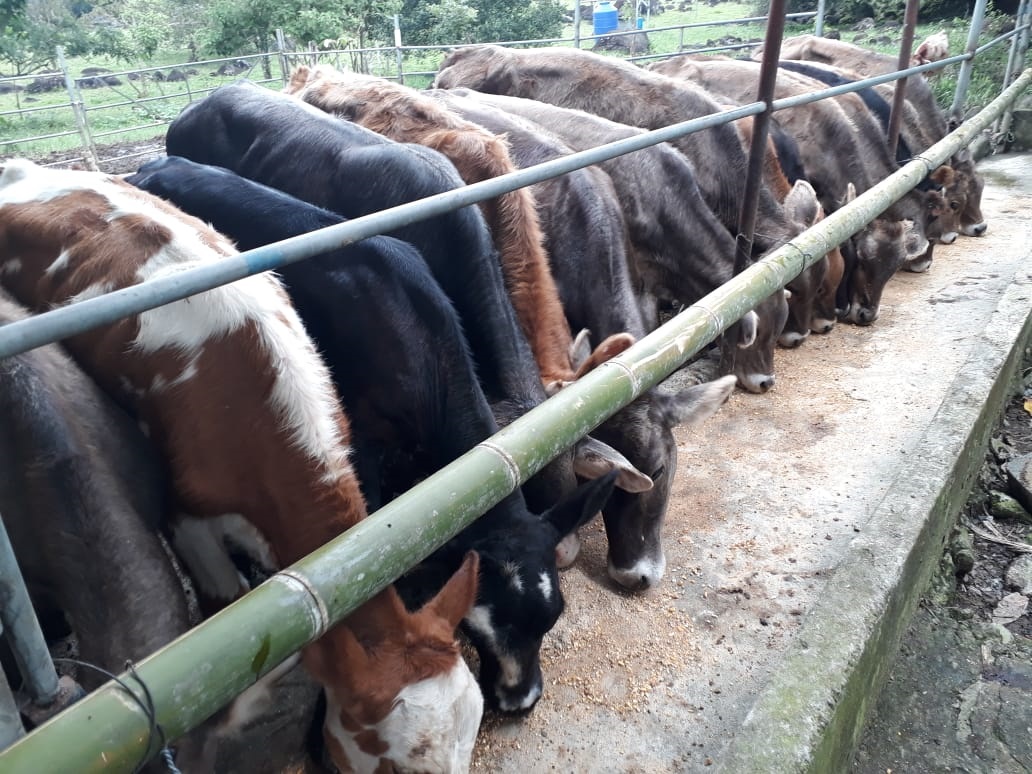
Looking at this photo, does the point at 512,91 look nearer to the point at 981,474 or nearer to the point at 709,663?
the point at 981,474

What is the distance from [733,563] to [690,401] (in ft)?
2.31

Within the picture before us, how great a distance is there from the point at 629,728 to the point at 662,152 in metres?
3.63

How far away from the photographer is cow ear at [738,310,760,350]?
4.48 m

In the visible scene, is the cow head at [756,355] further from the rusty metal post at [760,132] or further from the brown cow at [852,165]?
the brown cow at [852,165]

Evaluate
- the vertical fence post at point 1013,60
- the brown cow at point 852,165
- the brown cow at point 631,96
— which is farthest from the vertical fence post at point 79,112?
the vertical fence post at point 1013,60

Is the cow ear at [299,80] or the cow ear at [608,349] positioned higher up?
Result: the cow ear at [299,80]

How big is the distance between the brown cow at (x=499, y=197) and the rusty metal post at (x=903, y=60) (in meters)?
3.90

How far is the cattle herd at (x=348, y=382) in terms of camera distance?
6.57ft

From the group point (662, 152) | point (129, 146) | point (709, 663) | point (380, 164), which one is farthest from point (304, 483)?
point (129, 146)

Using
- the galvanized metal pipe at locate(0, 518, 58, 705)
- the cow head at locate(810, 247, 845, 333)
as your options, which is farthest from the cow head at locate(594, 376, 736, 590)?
the cow head at locate(810, 247, 845, 333)

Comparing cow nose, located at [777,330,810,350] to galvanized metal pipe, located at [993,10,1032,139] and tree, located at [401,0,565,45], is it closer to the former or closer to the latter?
galvanized metal pipe, located at [993,10,1032,139]

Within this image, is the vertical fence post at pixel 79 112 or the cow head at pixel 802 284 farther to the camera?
the vertical fence post at pixel 79 112

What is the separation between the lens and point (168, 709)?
1.22 meters

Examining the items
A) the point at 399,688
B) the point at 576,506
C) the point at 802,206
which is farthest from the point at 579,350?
the point at 802,206
